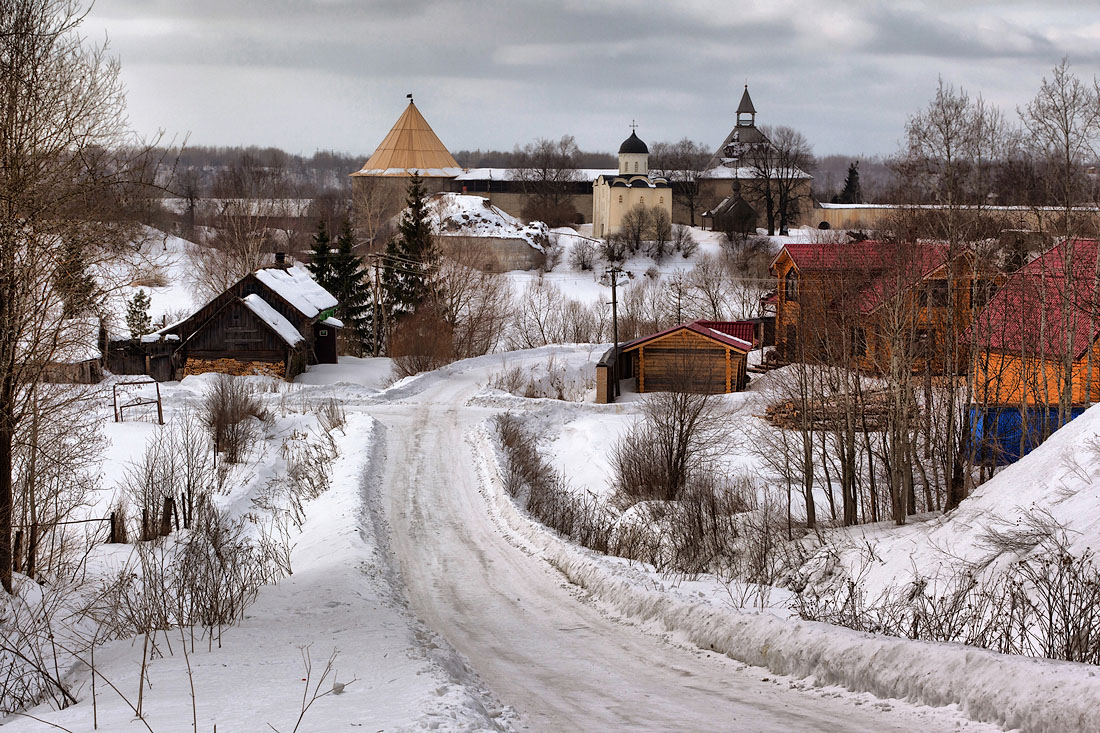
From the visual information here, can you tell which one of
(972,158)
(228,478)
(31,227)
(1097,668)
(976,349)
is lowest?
(228,478)

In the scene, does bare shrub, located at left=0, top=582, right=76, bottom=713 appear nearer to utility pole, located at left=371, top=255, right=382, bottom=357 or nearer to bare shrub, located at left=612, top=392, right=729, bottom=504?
bare shrub, located at left=612, top=392, right=729, bottom=504

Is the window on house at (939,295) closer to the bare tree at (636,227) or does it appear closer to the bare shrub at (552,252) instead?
the bare shrub at (552,252)

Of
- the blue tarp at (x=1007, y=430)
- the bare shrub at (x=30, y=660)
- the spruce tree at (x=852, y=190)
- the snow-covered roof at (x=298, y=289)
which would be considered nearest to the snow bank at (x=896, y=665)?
the bare shrub at (x=30, y=660)

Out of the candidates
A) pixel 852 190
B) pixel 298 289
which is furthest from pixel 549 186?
pixel 298 289

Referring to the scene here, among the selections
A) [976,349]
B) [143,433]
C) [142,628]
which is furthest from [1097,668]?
[143,433]

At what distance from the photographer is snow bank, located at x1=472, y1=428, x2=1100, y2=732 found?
5.53 metres

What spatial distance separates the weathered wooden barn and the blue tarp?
26477 mm

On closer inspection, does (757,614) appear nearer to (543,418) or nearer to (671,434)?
(671,434)

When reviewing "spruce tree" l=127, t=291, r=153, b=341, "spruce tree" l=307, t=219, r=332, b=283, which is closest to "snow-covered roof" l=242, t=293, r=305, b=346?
"spruce tree" l=127, t=291, r=153, b=341

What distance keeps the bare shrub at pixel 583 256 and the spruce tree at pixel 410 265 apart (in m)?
25.0

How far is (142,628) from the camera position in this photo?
8.20 metres

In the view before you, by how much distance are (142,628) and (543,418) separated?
825 inches

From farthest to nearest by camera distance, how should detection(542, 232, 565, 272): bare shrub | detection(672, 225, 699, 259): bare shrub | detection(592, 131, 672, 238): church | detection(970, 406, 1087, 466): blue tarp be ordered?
detection(592, 131, 672, 238): church
detection(672, 225, 699, 259): bare shrub
detection(542, 232, 565, 272): bare shrub
detection(970, 406, 1087, 466): blue tarp

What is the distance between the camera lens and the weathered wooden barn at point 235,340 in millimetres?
37469
